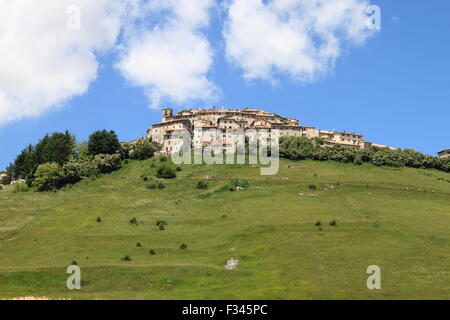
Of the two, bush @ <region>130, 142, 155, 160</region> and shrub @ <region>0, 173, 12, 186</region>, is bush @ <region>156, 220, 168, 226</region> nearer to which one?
bush @ <region>130, 142, 155, 160</region>

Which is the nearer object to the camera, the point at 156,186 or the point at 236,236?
the point at 236,236

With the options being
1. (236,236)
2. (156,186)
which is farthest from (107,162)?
(236,236)

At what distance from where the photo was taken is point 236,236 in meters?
92.9

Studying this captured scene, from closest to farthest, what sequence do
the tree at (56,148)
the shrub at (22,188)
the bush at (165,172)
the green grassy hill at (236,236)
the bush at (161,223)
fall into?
the green grassy hill at (236,236), the bush at (161,223), the shrub at (22,188), the bush at (165,172), the tree at (56,148)

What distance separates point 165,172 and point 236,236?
194 ft

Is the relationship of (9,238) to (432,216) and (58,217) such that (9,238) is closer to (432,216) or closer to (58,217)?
(58,217)

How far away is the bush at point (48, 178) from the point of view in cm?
14488

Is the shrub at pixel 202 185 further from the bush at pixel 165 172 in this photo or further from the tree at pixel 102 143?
the tree at pixel 102 143

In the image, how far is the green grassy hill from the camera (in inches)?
2648

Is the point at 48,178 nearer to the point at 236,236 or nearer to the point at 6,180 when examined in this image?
the point at 6,180

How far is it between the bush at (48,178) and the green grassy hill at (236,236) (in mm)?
5828

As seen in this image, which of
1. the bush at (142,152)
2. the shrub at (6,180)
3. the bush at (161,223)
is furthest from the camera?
the shrub at (6,180)

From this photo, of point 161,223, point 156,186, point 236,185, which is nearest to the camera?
point 161,223

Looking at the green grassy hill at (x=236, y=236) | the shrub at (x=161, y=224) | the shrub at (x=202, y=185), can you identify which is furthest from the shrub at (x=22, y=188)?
the shrub at (x=161, y=224)
